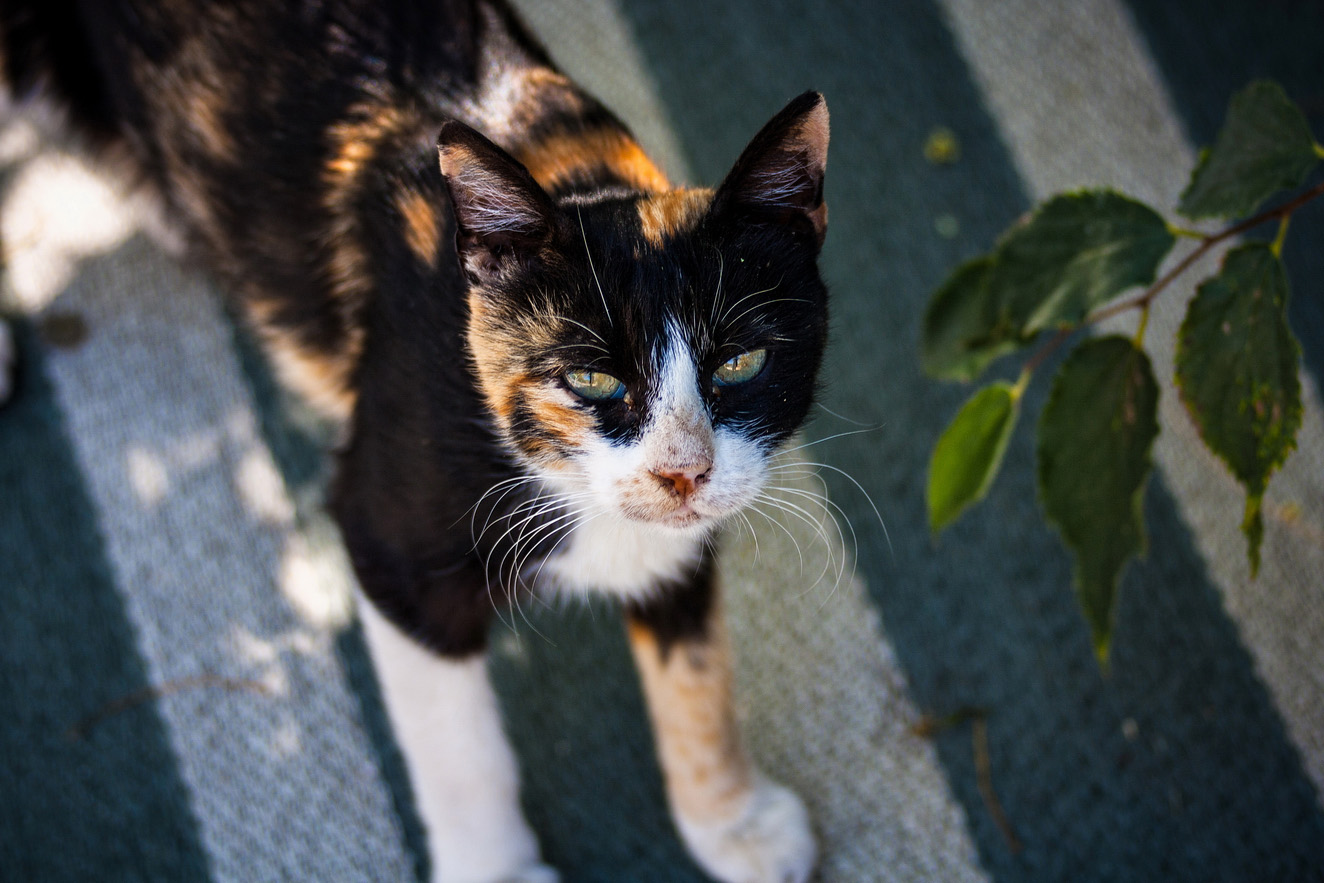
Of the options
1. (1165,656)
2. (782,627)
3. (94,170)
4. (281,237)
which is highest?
(94,170)

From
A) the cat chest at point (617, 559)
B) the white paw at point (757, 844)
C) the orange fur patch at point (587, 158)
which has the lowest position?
the white paw at point (757, 844)

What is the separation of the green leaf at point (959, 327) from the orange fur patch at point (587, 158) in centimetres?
31

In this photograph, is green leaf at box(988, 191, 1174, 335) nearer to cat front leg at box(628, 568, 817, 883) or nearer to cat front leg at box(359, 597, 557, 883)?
cat front leg at box(628, 568, 817, 883)

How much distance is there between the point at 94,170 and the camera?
4.42 feet

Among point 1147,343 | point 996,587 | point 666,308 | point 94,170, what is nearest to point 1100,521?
point 666,308

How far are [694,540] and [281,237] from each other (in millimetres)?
593

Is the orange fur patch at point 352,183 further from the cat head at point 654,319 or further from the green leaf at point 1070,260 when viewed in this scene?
the green leaf at point 1070,260

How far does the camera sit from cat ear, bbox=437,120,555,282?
27.3 inches

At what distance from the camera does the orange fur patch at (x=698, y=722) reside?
1.09 metres

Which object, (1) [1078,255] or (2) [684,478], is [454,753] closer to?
(2) [684,478]

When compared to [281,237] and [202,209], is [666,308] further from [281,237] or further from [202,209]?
[202,209]

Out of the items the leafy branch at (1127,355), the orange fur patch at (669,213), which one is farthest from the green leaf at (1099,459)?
the orange fur patch at (669,213)

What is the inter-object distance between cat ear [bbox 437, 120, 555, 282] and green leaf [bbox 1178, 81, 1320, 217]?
526 millimetres

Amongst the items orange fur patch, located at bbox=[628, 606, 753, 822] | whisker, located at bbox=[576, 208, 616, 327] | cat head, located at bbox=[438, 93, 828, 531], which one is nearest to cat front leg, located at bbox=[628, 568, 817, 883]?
orange fur patch, located at bbox=[628, 606, 753, 822]
